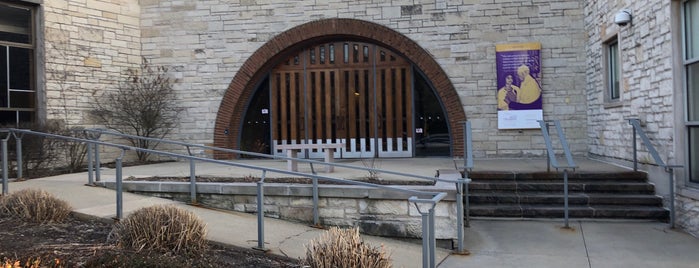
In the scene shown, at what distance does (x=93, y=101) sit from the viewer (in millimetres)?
12258

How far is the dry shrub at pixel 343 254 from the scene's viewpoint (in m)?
4.07

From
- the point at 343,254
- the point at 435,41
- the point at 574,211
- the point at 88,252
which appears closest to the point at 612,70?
the point at 435,41

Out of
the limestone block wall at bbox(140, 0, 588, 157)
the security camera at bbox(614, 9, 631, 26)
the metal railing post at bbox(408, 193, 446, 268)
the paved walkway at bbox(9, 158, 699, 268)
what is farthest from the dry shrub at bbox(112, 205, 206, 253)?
the limestone block wall at bbox(140, 0, 588, 157)

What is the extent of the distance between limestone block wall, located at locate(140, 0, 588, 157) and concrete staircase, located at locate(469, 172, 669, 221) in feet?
11.9

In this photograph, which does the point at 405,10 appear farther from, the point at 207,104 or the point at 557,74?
the point at 207,104

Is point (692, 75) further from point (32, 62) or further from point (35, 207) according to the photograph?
point (32, 62)

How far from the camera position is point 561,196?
304 inches

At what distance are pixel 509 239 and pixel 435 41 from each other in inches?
266

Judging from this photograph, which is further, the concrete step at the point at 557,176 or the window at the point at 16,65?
the window at the point at 16,65

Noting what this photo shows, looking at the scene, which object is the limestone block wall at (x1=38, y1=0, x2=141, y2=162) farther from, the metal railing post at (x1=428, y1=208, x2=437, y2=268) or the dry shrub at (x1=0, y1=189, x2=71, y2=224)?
the metal railing post at (x1=428, y1=208, x2=437, y2=268)

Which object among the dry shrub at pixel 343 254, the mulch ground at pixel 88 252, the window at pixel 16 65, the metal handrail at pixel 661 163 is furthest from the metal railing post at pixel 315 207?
the window at pixel 16 65

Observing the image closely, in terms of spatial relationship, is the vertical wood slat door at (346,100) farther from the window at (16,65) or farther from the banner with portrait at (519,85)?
the window at (16,65)

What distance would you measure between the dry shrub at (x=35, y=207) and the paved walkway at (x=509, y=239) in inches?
12.0

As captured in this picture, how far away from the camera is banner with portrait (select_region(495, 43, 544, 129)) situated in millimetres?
11742
